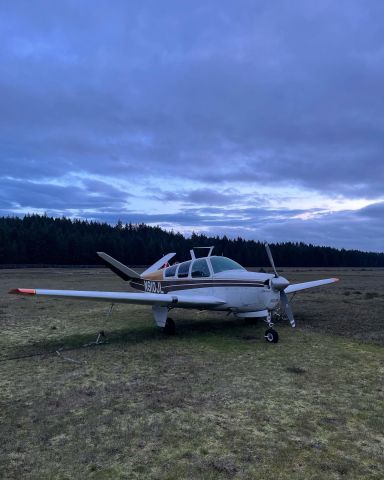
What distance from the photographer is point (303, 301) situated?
1923cm

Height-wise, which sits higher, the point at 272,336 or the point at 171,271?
the point at 171,271

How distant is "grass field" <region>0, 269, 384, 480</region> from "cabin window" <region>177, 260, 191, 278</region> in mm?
2053

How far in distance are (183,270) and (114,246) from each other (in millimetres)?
86521

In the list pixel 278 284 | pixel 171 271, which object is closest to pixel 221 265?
pixel 171 271

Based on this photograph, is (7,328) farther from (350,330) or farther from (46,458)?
(350,330)

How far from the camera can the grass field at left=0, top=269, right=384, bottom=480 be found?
13.6 feet

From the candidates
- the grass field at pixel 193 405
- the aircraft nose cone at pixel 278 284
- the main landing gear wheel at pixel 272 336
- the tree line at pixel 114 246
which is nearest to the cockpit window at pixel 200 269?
the grass field at pixel 193 405

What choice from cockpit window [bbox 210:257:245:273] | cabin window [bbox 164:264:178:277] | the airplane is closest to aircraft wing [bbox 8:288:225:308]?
the airplane

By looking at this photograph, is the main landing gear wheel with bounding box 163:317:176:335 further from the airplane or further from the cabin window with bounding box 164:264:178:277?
the cabin window with bounding box 164:264:178:277

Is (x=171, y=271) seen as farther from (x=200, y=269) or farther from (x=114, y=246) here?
(x=114, y=246)

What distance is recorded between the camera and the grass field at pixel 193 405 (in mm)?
4137

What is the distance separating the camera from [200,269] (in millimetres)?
12250

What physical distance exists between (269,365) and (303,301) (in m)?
11.9

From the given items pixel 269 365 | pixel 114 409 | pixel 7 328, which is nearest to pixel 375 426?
pixel 269 365
